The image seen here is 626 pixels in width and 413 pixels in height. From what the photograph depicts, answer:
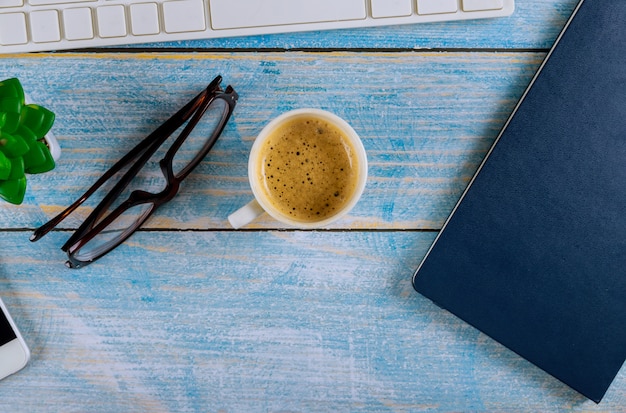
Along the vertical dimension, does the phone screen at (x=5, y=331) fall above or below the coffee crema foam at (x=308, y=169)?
below

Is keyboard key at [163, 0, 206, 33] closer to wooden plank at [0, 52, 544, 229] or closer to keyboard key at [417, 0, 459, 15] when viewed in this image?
wooden plank at [0, 52, 544, 229]

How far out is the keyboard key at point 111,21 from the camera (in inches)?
26.6

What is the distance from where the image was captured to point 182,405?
0.75m

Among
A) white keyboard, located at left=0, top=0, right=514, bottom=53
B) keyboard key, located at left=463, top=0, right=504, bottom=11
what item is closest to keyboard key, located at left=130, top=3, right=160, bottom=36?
white keyboard, located at left=0, top=0, right=514, bottom=53

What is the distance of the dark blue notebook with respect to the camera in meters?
0.67

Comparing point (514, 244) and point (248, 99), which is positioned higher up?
point (248, 99)

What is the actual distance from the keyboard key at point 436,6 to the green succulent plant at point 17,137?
424 mm

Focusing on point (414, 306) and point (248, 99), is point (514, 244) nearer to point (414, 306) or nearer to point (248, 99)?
point (414, 306)

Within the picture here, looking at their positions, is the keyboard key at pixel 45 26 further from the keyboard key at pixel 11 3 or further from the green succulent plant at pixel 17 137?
the green succulent plant at pixel 17 137

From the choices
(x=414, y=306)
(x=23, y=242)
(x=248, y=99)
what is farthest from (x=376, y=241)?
(x=23, y=242)

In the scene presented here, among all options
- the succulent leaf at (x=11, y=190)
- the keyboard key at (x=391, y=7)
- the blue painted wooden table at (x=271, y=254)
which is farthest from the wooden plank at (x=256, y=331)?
the keyboard key at (x=391, y=7)

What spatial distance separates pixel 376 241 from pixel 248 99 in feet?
0.77

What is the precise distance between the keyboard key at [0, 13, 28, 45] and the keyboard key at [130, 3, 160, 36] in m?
0.12

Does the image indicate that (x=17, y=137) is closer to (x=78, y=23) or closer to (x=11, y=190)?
(x=11, y=190)
